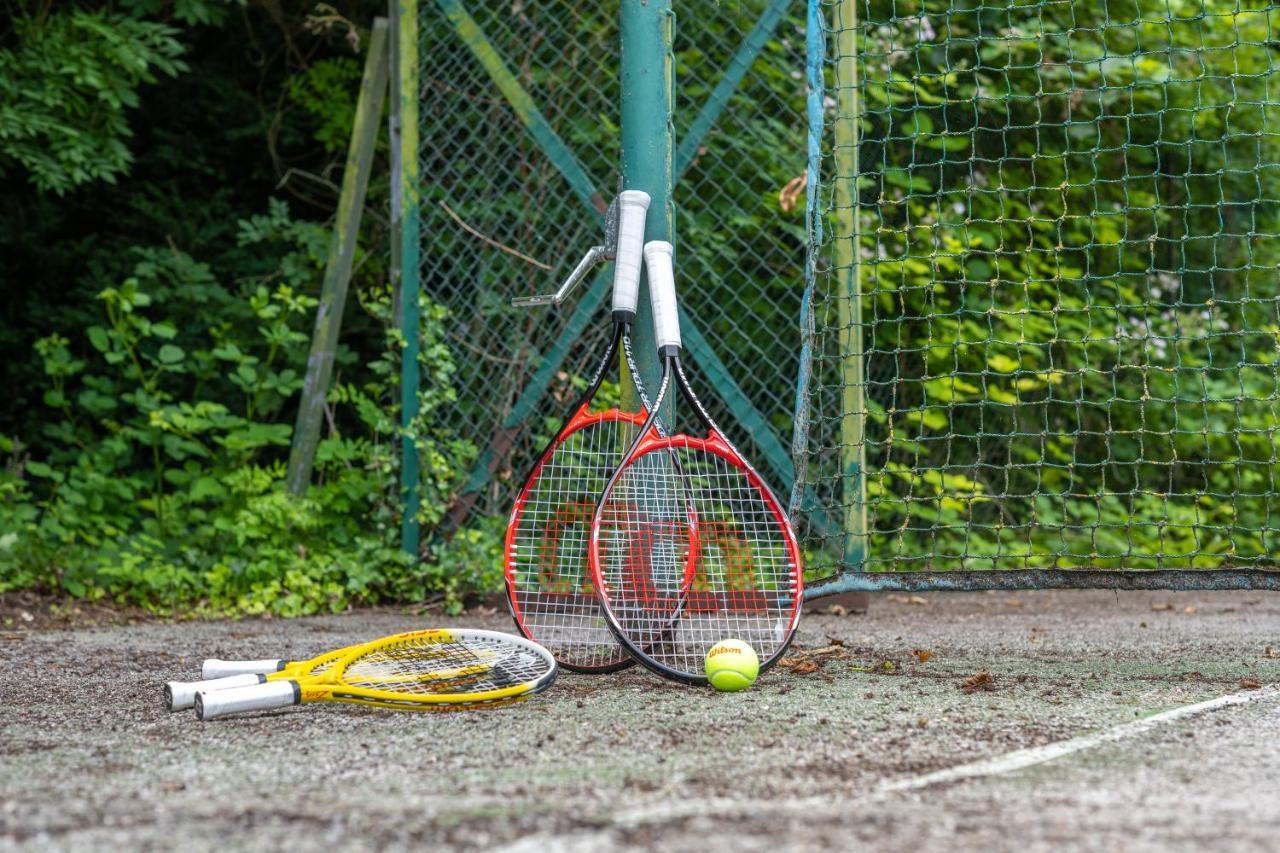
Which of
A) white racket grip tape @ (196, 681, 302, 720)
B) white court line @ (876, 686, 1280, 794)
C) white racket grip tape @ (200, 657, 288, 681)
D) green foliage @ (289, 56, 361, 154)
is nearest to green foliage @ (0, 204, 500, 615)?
green foliage @ (289, 56, 361, 154)

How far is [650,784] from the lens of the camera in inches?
92.2

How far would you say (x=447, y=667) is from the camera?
10.9 ft

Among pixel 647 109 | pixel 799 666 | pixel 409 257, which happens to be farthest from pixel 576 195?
pixel 799 666

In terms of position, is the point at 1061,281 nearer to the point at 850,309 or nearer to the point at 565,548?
the point at 850,309

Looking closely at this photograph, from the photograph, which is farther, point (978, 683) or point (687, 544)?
point (687, 544)

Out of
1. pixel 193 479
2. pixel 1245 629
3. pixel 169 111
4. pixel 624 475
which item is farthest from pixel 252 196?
pixel 1245 629

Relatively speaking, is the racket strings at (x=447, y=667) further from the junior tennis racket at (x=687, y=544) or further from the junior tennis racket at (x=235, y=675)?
the junior tennis racket at (x=687, y=544)

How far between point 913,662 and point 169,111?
5.72m

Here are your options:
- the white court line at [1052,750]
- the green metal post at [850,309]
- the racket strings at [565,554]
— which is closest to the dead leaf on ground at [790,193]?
the green metal post at [850,309]

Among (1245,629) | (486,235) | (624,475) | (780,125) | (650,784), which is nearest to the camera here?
(650,784)

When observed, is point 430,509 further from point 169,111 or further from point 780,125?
point 169,111

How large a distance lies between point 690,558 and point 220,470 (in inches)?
141

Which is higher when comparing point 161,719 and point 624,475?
point 624,475

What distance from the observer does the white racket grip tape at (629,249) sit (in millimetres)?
3771
